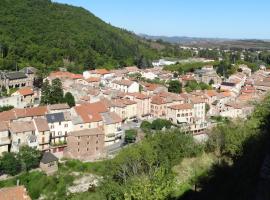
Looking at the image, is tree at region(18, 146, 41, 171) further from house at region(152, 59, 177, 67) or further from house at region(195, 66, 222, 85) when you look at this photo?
house at region(152, 59, 177, 67)

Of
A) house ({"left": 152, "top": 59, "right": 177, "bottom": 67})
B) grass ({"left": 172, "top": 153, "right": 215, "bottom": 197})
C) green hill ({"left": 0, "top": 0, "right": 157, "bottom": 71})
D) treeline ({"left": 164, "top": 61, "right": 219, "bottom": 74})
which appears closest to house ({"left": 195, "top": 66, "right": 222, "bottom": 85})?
treeline ({"left": 164, "top": 61, "right": 219, "bottom": 74})

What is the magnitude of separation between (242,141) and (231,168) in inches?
108

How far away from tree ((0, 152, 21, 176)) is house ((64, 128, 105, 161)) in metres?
3.94

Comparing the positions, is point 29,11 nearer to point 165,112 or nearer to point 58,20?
point 58,20

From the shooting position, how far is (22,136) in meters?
32.1

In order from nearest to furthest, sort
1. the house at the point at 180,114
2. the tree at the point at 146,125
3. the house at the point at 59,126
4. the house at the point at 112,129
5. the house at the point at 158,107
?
the house at the point at 59,126
the house at the point at 112,129
the tree at the point at 146,125
the house at the point at 180,114
the house at the point at 158,107

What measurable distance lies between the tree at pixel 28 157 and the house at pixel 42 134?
1583 millimetres

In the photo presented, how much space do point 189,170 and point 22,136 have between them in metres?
16.4

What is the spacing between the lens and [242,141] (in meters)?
18.5

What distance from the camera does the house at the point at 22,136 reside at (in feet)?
104

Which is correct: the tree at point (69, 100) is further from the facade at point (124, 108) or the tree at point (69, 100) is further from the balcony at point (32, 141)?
the balcony at point (32, 141)

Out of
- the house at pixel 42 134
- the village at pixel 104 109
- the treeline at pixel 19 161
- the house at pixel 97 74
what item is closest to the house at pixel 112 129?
the village at pixel 104 109

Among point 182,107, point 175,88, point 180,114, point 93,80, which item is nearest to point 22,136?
point 180,114

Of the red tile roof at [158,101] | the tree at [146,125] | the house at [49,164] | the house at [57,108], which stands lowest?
the house at [49,164]
